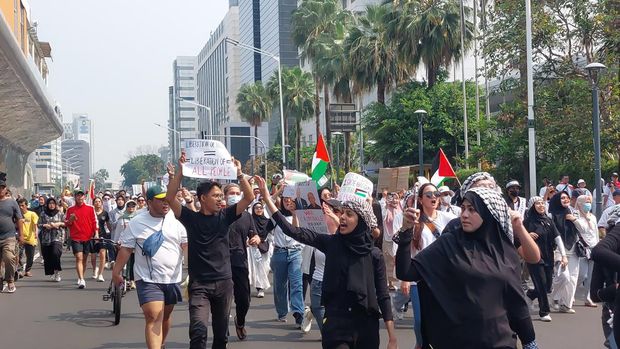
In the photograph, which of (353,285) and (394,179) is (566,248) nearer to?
(353,285)

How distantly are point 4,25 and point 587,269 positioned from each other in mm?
13280

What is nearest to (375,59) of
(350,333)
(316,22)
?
(316,22)

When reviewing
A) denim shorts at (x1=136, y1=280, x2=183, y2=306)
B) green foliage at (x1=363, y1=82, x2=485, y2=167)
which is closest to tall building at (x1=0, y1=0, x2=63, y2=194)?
denim shorts at (x1=136, y1=280, x2=183, y2=306)

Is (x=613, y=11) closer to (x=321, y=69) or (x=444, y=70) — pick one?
(x=444, y=70)

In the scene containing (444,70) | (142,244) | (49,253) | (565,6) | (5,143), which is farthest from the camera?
(444,70)

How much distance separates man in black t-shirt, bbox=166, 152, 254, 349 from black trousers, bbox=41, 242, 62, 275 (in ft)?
35.2

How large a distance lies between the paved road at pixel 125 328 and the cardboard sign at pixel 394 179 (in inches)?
372

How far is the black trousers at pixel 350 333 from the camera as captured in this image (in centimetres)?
600

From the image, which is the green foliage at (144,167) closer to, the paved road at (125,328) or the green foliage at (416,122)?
the green foliage at (416,122)

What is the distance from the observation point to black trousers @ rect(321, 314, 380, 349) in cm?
600

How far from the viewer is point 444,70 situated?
151 feet

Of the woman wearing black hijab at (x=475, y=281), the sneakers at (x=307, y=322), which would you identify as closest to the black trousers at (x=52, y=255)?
the sneakers at (x=307, y=322)

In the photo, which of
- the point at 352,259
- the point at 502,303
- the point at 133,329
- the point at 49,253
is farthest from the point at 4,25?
the point at 502,303

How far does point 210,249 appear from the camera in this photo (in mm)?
7672
